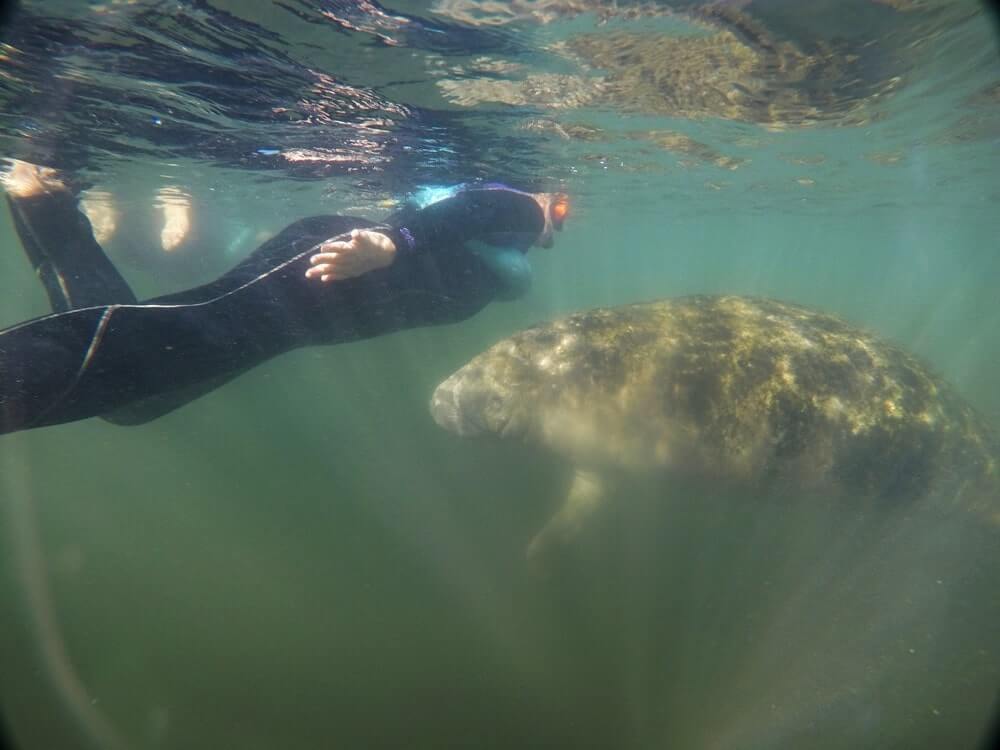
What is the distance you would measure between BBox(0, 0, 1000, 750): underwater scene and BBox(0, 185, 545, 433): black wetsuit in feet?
0.09

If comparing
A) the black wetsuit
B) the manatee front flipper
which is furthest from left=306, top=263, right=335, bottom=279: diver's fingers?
the manatee front flipper

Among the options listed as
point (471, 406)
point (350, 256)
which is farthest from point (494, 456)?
point (350, 256)

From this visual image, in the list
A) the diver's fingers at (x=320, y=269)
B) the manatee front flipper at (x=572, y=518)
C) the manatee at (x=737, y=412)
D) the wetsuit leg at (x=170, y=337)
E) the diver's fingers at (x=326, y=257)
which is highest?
the diver's fingers at (x=326, y=257)

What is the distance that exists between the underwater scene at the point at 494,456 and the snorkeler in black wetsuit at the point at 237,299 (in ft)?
0.09

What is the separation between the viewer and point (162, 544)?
8852 mm

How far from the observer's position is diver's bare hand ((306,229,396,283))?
3.70 meters

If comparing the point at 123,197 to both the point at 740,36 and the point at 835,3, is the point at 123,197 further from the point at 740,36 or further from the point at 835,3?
the point at 835,3

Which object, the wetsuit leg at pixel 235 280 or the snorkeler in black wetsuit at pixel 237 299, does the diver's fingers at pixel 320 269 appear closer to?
the snorkeler in black wetsuit at pixel 237 299

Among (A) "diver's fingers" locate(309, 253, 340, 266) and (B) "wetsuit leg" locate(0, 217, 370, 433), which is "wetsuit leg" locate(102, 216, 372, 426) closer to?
(B) "wetsuit leg" locate(0, 217, 370, 433)

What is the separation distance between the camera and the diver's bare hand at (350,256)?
370cm

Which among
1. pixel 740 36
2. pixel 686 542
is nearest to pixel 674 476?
pixel 686 542

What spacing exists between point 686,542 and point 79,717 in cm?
701

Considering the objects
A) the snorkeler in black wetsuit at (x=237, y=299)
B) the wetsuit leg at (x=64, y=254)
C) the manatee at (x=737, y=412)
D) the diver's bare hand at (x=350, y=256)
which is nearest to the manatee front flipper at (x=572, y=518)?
the manatee at (x=737, y=412)

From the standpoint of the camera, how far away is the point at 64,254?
4840mm
